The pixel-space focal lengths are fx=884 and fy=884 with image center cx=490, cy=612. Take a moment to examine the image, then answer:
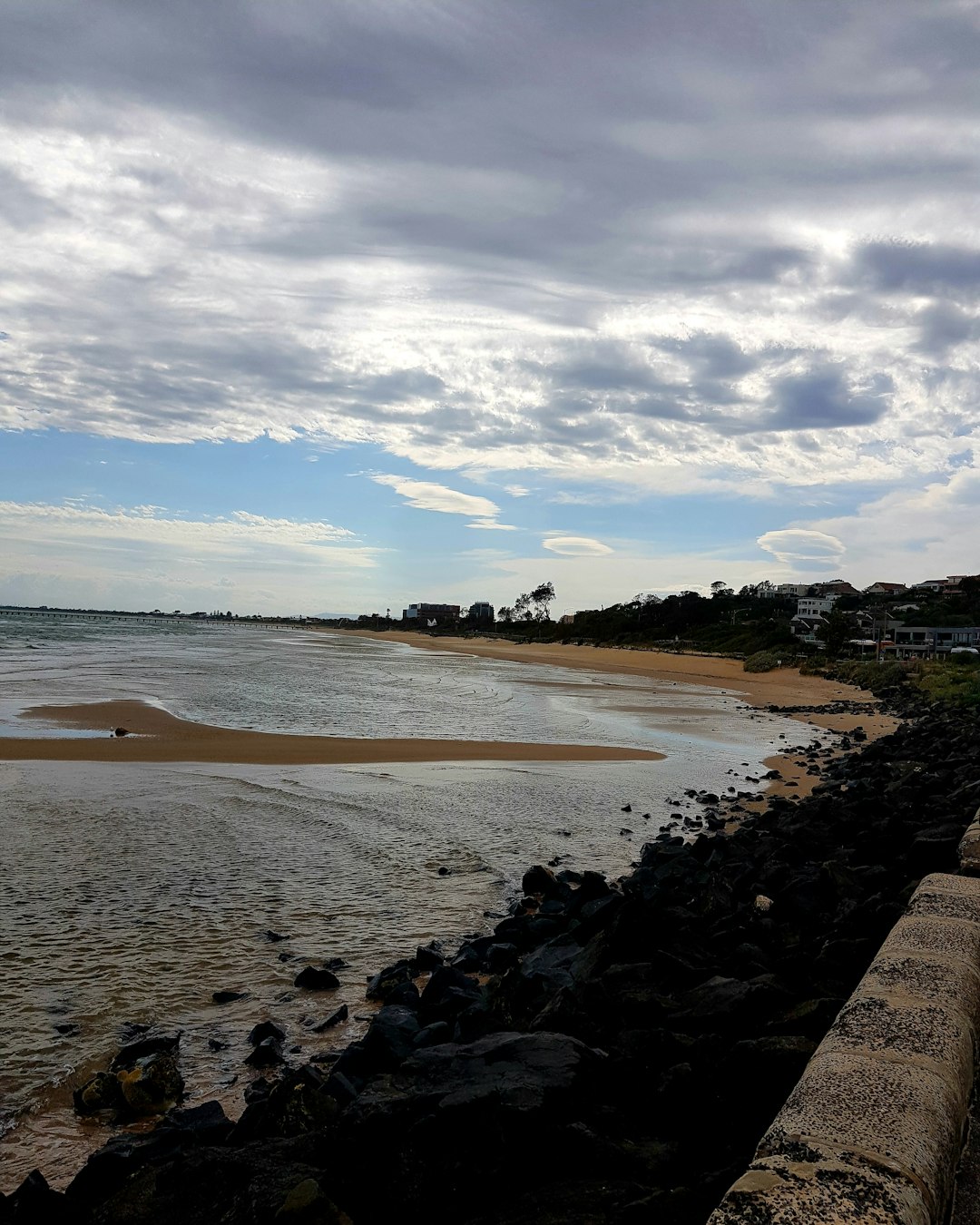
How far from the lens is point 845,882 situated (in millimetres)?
6871

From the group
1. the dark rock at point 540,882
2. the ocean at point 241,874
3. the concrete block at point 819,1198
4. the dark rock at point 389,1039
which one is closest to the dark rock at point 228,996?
the ocean at point 241,874

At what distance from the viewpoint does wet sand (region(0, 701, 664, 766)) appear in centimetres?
1598

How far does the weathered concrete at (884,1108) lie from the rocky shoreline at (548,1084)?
0.47 metres

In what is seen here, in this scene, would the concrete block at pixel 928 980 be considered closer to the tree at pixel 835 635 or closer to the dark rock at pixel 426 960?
the dark rock at pixel 426 960

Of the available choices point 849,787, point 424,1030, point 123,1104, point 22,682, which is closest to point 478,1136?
point 424,1030

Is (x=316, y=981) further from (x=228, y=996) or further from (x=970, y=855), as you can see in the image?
(x=970, y=855)

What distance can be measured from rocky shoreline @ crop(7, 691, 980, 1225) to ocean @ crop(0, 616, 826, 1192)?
451 mm

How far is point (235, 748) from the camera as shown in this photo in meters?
17.3

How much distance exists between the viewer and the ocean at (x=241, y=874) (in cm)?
551

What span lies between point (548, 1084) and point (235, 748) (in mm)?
14571

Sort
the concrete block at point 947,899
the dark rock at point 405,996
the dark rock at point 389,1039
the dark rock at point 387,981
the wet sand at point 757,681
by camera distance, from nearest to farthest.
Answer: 1. the concrete block at point 947,899
2. the dark rock at point 389,1039
3. the dark rock at point 405,996
4. the dark rock at point 387,981
5. the wet sand at point 757,681

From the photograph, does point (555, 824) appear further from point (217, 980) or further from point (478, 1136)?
point (478, 1136)

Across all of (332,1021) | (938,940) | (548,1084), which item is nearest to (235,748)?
(332,1021)

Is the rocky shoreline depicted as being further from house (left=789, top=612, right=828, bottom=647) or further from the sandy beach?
house (left=789, top=612, right=828, bottom=647)
